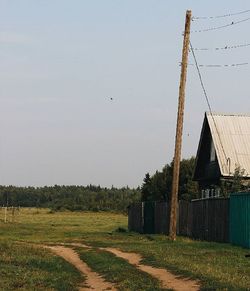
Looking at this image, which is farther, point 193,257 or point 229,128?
point 229,128

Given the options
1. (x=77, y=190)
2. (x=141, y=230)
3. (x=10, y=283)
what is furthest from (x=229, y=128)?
(x=77, y=190)

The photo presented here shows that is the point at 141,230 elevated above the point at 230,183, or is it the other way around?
the point at 230,183

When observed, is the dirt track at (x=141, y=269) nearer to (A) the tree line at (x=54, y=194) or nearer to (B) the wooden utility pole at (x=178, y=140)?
(B) the wooden utility pole at (x=178, y=140)

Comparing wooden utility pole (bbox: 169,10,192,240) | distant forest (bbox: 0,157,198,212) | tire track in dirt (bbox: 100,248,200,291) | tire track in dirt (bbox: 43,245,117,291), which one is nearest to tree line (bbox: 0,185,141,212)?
distant forest (bbox: 0,157,198,212)

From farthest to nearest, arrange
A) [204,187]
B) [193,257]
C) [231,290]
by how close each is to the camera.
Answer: [204,187], [193,257], [231,290]

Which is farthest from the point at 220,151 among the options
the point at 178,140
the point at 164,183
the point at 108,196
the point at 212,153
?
the point at 108,196

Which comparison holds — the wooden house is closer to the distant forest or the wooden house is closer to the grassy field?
the distant forest

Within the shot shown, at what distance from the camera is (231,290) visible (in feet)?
40.1

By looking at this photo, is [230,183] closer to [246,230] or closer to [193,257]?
[246,230]

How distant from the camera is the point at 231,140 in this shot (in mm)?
38562

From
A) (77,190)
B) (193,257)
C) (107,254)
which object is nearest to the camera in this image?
(193,257)

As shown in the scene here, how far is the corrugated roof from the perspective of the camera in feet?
122

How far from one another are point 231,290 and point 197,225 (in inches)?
738

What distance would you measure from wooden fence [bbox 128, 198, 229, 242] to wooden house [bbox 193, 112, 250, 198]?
368cm
